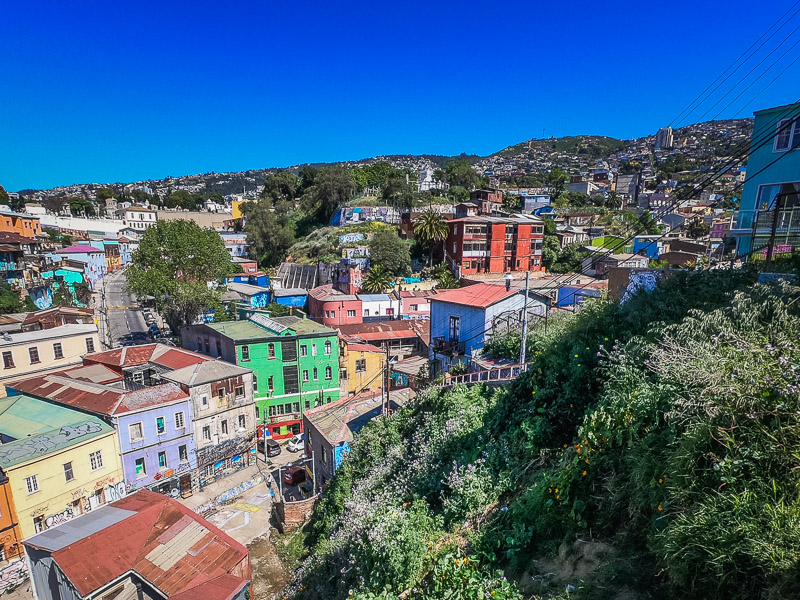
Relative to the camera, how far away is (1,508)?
1569 centimetres

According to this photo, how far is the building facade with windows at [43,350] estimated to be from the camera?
25328mm

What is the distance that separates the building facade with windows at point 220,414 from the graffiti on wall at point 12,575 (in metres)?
7.24

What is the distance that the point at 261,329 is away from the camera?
91.6ft

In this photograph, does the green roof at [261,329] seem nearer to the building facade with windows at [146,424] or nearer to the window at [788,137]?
the building facade with windows at [146,424]

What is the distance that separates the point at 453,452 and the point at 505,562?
3.58 meters

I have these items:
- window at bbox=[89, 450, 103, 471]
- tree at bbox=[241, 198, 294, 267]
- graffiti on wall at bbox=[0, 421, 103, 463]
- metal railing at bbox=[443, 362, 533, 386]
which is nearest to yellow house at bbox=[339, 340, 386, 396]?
window at bbox=[89, 450, 103, 471]

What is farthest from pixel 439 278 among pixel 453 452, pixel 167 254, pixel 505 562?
pixel 505 562

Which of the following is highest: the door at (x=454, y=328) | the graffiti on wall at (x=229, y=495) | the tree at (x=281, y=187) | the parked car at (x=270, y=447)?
the tree at (x=281, y=187)

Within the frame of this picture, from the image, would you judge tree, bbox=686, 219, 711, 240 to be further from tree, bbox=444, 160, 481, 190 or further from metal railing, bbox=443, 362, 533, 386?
tree, bbox=444, 160, 481, 190

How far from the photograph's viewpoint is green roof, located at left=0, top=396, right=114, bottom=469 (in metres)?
16.5

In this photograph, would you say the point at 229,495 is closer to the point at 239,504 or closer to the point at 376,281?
the point at 239,504

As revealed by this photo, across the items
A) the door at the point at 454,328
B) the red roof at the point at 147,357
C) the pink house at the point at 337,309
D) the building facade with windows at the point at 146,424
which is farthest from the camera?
the pink house at the point at 337,309

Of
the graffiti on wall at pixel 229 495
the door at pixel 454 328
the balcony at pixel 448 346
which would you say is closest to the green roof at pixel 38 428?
the graffiti on wall at pixel 229 495

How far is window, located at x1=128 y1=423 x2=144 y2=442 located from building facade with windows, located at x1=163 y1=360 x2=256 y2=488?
2508 mm
